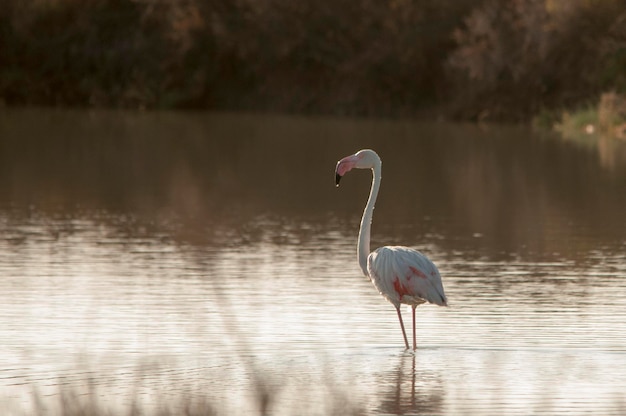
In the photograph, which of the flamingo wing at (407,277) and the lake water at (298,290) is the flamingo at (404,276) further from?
the lake water at (298,290)

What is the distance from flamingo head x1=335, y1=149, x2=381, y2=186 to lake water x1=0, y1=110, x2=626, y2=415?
1.21 metres

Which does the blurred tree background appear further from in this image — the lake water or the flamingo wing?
the flamingo wing

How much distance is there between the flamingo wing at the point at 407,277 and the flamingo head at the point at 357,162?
63 cm

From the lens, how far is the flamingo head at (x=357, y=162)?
9953mm

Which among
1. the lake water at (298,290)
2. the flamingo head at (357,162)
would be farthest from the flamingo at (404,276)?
the lake water at (298,290)

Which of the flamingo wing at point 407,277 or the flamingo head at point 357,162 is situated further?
the flamingo head at point 357,162

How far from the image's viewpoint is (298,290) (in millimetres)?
12312

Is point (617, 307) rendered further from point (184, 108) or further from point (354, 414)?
point (184, 108)

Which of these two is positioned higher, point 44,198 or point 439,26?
point 439,26

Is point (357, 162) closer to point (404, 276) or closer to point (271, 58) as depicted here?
point (404, 276)

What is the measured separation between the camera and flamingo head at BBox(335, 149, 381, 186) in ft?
32.7

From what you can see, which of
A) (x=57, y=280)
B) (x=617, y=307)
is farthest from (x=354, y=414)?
(x=57, y=280)

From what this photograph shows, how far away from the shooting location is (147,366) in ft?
29.3

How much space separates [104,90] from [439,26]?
1513 cm
